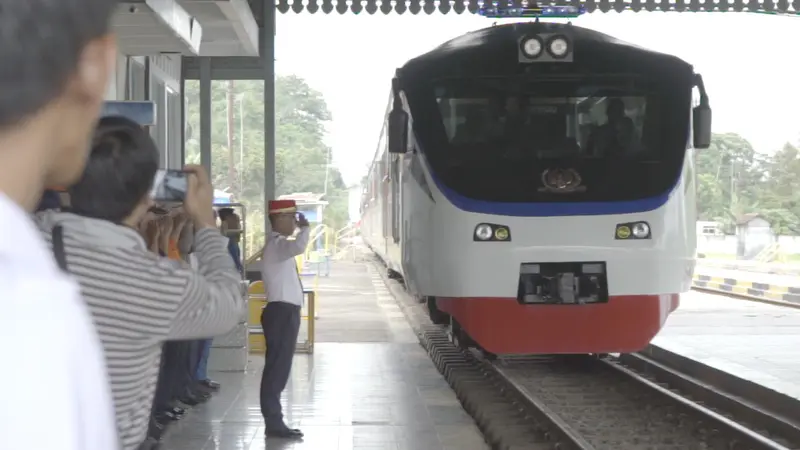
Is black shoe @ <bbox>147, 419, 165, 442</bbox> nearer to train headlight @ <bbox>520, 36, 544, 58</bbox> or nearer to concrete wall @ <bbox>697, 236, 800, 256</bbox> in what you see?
train headlight @ <bbox>520, 36, 544, 58</bbox>

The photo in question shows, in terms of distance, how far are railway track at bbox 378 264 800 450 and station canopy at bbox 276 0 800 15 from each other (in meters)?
4.42

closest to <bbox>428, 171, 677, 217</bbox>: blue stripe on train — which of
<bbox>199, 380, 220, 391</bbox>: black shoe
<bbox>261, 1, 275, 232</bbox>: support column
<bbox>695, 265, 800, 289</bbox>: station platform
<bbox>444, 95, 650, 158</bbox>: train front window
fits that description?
<bbox>444, 95, 650, 158</bbox>: train front window

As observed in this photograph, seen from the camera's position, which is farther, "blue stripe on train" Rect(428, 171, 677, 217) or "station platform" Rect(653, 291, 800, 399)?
"station platform" Rect(653, 291, 800, 399)

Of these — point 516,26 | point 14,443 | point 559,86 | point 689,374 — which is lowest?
point 689,374

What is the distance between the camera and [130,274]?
2102 millimetres

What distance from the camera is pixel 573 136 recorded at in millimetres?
8445

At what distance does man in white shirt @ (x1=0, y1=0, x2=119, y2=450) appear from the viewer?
2.72 ft

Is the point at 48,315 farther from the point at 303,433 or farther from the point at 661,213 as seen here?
the point at 661,213

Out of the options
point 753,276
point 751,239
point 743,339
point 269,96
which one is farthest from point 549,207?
point 751,239

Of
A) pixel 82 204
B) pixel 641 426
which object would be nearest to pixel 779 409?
pixel 641 426

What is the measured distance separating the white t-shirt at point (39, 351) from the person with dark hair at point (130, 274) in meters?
1.09

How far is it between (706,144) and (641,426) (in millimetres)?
2435

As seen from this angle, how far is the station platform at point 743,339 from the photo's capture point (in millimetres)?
9660

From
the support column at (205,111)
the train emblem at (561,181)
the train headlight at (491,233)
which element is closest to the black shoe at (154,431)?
the train headlight at (491,233)
